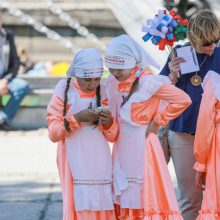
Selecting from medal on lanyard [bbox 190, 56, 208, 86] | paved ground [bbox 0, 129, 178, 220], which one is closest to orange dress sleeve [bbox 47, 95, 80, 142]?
medal on lanyard [bbox 190, 56, 208, 86]

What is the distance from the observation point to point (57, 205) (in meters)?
7.84

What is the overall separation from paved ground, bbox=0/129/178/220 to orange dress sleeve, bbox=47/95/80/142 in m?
1.88

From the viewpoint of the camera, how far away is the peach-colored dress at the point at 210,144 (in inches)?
218

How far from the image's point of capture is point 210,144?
558 cm

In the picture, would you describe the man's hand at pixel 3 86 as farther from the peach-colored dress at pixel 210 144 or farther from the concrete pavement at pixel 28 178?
the peach-colored dress at pixel 210 144

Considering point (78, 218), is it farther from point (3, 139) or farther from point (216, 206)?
point (3, 139)

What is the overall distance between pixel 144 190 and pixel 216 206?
0.46 metres

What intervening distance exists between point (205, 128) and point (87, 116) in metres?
0.75

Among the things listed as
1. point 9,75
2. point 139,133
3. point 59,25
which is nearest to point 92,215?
point 139,133

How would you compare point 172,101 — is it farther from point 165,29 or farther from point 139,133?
point 165,29

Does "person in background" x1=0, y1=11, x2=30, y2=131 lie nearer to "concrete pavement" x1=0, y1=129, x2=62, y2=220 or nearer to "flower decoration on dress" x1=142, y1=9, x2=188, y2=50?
"concrete pavement" x1=0, y1=129, x2=62, y2=220

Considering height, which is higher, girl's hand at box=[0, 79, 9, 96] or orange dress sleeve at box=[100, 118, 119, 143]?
orange dress sleeve at box=[100, 118, 119, 143]

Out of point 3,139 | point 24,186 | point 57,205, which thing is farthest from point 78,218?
point 3,139

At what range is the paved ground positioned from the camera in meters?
7.67
